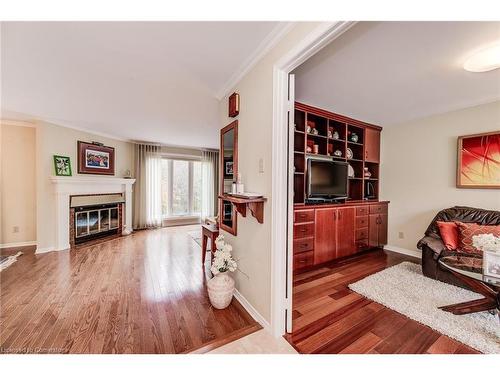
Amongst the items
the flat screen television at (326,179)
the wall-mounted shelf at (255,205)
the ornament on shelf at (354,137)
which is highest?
the ornament on shelf at (354,137)

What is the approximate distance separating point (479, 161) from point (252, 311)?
3526 millimetres

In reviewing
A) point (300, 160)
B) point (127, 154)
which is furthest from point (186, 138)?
point (300, 160)

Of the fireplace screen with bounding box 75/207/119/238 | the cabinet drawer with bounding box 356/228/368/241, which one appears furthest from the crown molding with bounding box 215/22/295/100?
the fireplace screen with bounding box 75/207/119/238

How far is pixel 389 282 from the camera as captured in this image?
2.41 meters

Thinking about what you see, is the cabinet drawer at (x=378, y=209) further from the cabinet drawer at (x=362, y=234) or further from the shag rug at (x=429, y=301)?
the shag rug at (x=429, y=301)

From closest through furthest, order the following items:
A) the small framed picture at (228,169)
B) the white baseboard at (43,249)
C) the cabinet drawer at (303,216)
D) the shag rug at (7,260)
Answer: the small framed picture at (228,169)
the cabinet drawer at (303,216)
the shag rug at (7,260)
the white baseboard at (43,249)

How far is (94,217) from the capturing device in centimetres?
432

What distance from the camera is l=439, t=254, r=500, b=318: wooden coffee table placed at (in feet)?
5.59

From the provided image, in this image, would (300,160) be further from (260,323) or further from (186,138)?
(186,138)

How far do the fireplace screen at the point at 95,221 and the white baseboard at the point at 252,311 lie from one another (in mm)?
3702

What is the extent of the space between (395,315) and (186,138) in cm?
486

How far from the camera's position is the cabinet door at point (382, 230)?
3686mm

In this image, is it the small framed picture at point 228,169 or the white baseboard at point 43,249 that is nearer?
the small framed picture at point 228,169

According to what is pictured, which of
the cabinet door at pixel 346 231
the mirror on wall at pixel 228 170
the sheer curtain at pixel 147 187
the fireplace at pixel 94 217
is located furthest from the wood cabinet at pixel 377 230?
the fireplace at pixel 94 217
